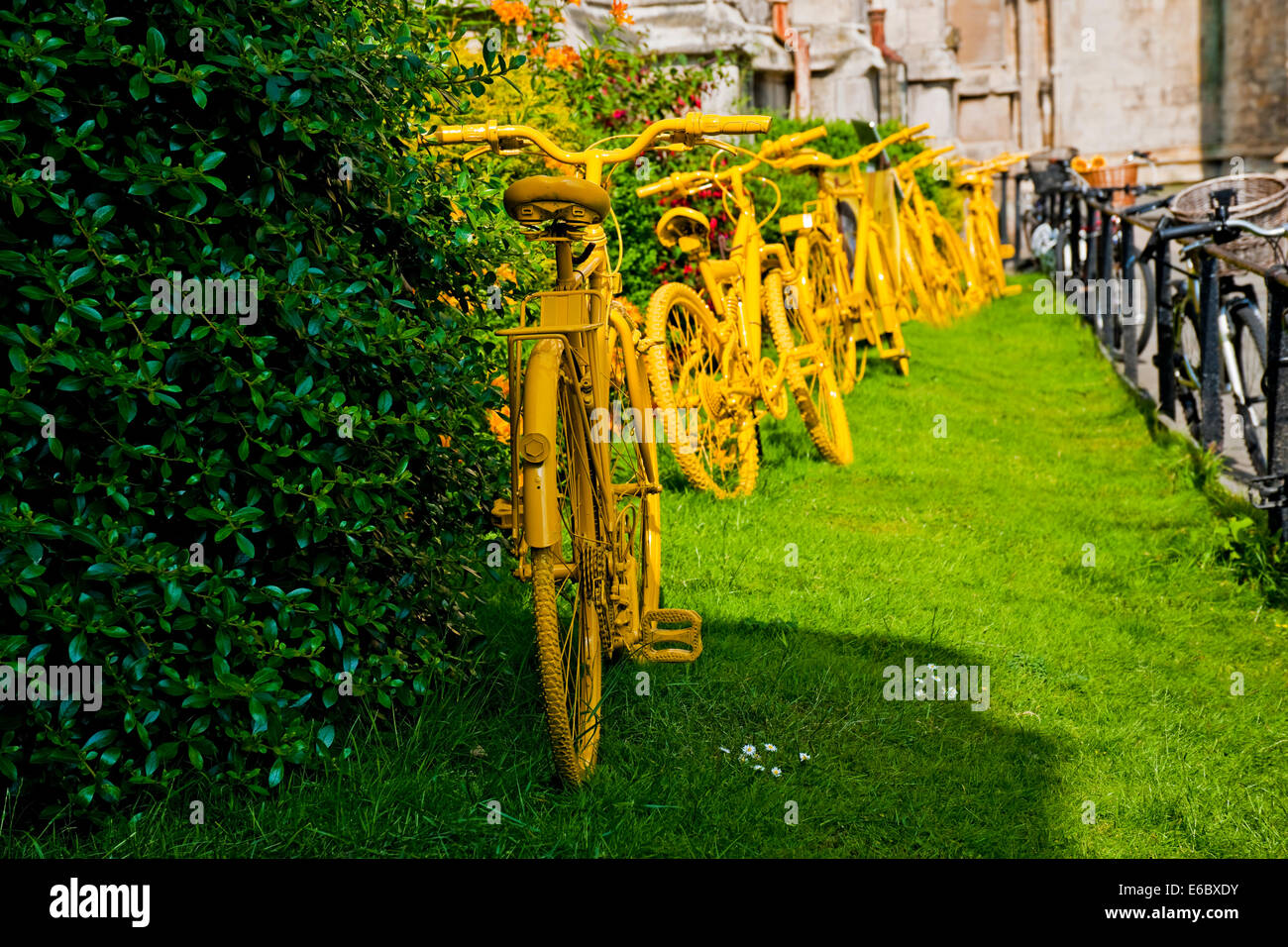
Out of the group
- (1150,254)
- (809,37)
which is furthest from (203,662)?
(809,37)

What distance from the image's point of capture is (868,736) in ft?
11.4

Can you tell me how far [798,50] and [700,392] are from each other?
38.2ft

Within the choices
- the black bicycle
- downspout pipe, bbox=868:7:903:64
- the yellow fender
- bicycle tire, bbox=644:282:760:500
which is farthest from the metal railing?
downspout pipe, bbox=868:7:903:64

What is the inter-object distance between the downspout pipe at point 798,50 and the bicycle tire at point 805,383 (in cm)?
969

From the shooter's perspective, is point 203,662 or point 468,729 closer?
point 203,662

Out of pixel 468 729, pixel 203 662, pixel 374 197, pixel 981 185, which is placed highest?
pixel 981 185

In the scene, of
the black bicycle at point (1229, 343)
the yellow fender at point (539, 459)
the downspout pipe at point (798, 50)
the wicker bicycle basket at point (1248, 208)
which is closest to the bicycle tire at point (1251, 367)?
the black bicycle at point (1229, 343)

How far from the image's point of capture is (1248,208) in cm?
767

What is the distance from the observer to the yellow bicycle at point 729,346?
17.6 feet

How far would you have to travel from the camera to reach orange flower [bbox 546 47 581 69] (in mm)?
6867

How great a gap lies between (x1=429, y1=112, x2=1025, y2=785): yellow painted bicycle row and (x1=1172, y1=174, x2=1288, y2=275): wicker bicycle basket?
187 cm
